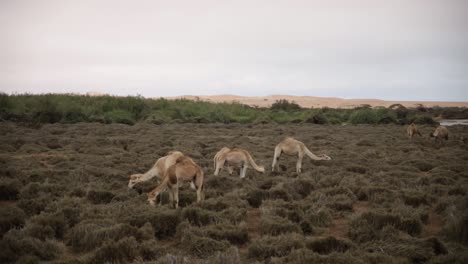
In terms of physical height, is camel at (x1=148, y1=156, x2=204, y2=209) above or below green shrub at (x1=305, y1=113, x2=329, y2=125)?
above

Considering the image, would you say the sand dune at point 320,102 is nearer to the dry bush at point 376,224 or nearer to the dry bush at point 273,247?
the dry bush at point 376,224

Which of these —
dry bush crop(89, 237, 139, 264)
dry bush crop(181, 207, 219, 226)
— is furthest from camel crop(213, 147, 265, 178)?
dry bush crop(89, 237, 139, 264)

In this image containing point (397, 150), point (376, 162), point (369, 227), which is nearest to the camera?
point (369, 227)

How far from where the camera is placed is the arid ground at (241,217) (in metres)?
7.47

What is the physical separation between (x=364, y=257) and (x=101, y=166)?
39.4 feet

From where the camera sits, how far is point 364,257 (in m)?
7.25

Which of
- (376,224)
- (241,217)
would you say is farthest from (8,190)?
(376,224)

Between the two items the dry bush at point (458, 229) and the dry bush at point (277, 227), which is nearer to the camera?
the dry bush at point (458, 229)

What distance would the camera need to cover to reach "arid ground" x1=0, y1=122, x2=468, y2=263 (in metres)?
7.47

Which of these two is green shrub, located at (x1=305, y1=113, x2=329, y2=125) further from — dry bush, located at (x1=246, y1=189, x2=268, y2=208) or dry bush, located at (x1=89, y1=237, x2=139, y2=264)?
dry bush, located at (x1=89, y1=237, x2=139, y2=264)

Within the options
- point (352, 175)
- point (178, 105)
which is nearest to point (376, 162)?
point (352, 175)

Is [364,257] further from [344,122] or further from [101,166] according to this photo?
[344,122]

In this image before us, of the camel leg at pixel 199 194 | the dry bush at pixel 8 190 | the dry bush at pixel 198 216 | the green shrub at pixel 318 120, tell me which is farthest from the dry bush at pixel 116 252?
the green shrub at pixel 318 120

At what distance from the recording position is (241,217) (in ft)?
32.3
